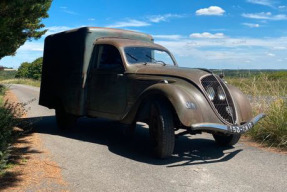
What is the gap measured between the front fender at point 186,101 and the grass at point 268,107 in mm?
2038

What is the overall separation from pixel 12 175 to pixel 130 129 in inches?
92.1

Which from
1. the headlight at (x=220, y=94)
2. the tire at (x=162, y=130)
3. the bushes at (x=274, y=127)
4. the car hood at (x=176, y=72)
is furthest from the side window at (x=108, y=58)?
the bushes at (x=274, y=127)

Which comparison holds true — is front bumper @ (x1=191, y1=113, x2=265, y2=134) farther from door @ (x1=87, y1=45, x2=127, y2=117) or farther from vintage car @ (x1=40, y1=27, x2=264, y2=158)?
door @ (x1=87, y1=45, x2=127, y2=117)

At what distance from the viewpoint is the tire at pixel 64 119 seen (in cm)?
793

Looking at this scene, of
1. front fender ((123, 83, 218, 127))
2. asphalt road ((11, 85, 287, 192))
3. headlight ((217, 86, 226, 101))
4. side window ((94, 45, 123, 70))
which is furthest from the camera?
side window ((94, 45, 123, 70))

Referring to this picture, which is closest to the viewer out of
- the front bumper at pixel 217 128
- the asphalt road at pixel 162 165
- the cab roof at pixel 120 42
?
the asphalt road at pixel 162 165

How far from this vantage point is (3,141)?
5164mm

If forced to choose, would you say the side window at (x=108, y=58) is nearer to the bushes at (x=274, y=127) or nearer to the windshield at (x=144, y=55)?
the windshield at (x=144, y=55)

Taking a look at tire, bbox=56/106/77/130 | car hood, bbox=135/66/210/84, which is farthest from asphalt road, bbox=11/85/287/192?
car hood, bbox=135/66/210/84

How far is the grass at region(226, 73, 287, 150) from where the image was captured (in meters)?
6.57

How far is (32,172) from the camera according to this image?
4.73 meters

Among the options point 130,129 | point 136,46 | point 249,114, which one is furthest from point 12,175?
point 249,114

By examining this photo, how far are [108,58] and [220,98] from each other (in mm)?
2583

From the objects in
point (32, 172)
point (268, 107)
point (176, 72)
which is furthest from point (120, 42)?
point (268, 107)
